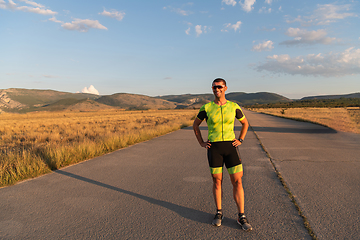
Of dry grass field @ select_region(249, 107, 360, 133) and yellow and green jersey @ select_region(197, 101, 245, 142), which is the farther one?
dry grass field @ select_region(249, 107, 360, 133)

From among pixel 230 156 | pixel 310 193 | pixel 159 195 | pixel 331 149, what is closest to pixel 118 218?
pixel 159 195

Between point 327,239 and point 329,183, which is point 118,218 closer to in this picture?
point 327,239

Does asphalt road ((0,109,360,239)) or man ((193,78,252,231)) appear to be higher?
man ((193,78,252,231))

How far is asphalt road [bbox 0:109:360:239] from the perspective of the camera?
9.90 feet

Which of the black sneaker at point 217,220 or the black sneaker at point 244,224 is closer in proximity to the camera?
the black sneaker at point 244,224

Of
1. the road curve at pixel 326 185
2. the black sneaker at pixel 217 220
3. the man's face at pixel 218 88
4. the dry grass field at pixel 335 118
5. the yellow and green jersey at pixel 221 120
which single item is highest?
the man's face at pixel 218 88

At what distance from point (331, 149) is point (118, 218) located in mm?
8666

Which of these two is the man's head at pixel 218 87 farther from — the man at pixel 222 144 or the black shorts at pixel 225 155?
the black shorts at pixel 225 155

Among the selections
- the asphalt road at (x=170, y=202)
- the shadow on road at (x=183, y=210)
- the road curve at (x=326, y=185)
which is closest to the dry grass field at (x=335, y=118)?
the road curve at (x=326, y=185)

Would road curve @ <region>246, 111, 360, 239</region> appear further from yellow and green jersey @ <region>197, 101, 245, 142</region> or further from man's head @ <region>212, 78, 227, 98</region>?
man's head @ <region>212, 78, 227, 98</region>

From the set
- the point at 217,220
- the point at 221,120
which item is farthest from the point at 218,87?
the point at 217,220

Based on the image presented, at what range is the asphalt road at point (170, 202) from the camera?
3.02m

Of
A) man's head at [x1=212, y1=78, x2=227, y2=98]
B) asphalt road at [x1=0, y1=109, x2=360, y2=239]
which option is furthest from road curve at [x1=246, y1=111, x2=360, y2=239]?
man's head at [x1=212, y1=78, x2=227, y2=98]

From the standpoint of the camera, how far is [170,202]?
3973 mm
